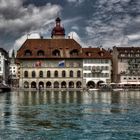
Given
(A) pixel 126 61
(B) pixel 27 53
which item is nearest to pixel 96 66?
(A) pixel 126 61

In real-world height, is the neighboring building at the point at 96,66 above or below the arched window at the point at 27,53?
below

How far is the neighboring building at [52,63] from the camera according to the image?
14775 centimetres

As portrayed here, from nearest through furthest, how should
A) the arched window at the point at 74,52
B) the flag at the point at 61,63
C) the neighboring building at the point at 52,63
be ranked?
the flag at the point at 61,63 < the neighboring building at the point at 52,63 < the arched window at the point at 74,52

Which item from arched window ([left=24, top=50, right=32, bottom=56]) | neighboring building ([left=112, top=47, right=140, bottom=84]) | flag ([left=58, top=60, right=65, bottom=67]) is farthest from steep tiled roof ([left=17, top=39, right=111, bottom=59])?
neighboring building ([left=112, top=47, right=140, bottom=84])

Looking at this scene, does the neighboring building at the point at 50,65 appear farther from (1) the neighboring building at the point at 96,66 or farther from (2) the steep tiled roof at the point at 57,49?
(1) the neighboring building at the point at 96,66

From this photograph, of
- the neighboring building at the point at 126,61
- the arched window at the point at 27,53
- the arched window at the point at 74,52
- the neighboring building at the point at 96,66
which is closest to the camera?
the arched window at the point at 27,53

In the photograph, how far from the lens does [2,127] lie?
34.8 meters

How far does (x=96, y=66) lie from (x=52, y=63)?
13.2 metres

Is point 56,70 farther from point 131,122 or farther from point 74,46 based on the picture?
point 131,122

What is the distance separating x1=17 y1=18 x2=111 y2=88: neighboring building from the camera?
14775cm

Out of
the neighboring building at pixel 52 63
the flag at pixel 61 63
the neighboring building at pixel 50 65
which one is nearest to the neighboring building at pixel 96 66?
the neighboring building at pixel 52 63

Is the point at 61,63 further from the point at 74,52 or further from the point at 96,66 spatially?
the point at 96,66

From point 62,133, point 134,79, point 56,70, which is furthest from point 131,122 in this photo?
point 134,79

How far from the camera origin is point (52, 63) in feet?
486
